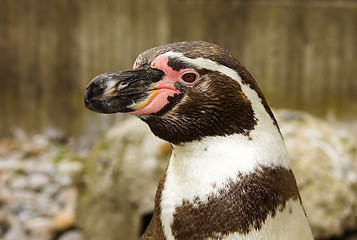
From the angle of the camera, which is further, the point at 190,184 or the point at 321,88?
the point at 321,88

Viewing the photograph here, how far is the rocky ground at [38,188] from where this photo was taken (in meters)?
3.68

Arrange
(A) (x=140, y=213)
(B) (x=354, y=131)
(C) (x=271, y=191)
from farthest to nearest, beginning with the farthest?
(B) (x=354, y=131), (A) (x=140, y=213), (C) (x=271, y=191)

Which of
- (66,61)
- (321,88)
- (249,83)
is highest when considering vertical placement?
(249,83)

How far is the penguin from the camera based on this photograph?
102cm

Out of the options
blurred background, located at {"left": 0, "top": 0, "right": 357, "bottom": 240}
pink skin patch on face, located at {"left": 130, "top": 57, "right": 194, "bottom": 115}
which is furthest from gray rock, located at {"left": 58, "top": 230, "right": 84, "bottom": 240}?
pink skin patch on face, located at {"left": 130, "top": 57, "right": 194, "bottom": 115}

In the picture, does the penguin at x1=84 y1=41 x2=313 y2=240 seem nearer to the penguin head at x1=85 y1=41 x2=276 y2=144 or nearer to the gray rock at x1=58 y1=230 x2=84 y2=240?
the penguin head at x1=85 y1=41 x2=276 y2=144

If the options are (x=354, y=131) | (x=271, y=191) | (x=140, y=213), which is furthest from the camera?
(x=354, y=131)

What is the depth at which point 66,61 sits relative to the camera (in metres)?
5.23

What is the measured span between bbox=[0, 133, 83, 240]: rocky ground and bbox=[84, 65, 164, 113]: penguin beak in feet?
7.37

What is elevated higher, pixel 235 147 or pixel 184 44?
pixel 184 44

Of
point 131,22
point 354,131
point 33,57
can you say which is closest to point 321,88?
point 354,131

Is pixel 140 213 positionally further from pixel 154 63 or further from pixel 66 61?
pixel 66 61

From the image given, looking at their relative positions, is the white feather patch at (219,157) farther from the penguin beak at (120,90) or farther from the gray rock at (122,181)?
the gray rock at (122,181)

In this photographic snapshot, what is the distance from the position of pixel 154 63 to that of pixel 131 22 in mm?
4311
